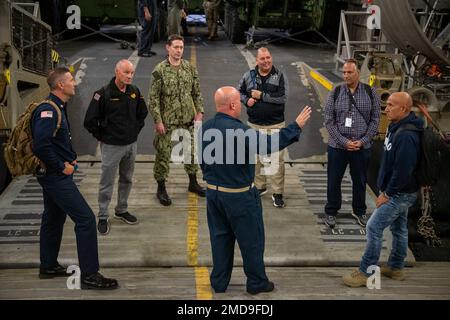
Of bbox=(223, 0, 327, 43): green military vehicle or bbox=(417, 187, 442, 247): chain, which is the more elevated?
bbox=(223, 0, 327, 43): green military vehicle

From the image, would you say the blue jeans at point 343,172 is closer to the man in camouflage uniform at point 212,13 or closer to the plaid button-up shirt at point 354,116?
the plaid button-up shirt at point 354,116

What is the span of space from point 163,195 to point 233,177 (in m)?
2.55

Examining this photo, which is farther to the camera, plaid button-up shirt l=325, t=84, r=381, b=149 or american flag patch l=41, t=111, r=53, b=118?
plaid button-up shirt l=325, t=84, r=381, b=149

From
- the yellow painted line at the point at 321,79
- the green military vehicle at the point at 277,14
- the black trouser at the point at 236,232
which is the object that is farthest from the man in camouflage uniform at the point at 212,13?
the black trouser at the point at 236,232

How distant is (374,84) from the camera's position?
27.2 feet

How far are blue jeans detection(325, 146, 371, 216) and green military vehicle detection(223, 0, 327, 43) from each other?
28.0ft

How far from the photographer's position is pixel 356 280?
495 cm

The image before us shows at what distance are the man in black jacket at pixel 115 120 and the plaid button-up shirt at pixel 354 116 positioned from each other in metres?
1.99

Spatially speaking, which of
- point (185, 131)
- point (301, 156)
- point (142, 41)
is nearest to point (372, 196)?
point (301, 156)

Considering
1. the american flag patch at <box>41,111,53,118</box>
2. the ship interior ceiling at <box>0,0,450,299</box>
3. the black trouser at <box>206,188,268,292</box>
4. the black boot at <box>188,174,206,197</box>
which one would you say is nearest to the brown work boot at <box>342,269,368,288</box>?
the ship interior ceiling at <box>0,0,450,299</box>

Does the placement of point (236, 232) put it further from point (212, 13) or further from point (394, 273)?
point (212, 13)

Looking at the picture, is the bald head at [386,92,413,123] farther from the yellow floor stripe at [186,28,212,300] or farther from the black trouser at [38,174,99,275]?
the black trouser at [38,174,99,275]

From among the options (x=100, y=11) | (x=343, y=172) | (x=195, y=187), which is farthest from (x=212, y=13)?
(x=343, y=172)

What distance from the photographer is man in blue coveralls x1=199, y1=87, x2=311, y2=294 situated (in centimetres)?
427
